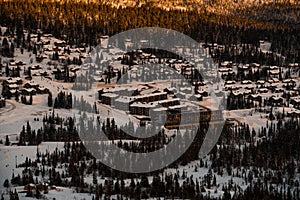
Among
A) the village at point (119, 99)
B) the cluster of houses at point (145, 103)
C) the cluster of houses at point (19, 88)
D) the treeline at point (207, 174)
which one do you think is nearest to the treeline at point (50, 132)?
the village at point (119, 99)

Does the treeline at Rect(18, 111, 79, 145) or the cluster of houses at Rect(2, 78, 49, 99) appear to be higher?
the cluster of houses at Rect(2, 78, 49, 99)

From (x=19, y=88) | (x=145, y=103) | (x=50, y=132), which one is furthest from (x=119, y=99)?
(x=50, y=132)

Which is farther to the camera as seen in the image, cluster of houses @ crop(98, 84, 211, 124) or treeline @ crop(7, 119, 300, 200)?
cluster of houses @ crop(98, 84, 211, 124)

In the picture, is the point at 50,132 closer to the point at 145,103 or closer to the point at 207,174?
the point at 207,174

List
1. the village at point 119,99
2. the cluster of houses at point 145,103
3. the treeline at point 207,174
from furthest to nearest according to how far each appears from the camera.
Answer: the cluster of houses at point 145,103 < the village at point 119,99 < the treeline at point 207,174

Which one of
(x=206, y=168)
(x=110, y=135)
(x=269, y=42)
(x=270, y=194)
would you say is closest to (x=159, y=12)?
(x=269, y=42)

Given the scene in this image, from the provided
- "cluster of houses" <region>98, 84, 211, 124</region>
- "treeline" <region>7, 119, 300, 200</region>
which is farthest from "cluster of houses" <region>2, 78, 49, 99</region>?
"treeline" <region>7, 119, 300, 200</region>

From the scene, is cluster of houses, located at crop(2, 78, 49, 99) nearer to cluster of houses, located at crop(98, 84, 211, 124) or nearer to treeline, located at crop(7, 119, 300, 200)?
cluster of houses, located at crop(98, 84, 211, 124)

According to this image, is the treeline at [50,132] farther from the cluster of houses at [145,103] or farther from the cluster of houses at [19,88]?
the cluster of houses at [19,88]
